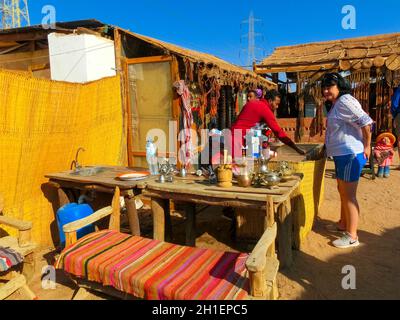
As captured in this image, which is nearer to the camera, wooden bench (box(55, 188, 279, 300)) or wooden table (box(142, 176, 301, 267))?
wooden bench (box(55, 188, 279, 300))

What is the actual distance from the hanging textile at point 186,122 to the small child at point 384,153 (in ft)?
15.3

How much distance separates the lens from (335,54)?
35.1 feet

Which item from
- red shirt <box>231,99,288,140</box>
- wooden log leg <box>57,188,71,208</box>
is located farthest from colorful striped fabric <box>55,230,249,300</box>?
red shirt <box>231,99,288,140</box>

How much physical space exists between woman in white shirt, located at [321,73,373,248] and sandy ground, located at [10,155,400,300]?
52 cm

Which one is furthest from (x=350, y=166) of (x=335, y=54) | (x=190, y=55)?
(x=335, y=54)

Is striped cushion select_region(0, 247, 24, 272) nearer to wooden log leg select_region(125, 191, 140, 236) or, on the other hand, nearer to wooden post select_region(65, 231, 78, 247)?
wooden post select_region(65, 231, 78, 247)

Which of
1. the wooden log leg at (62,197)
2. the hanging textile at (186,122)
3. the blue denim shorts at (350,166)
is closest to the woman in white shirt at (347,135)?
the blue denim shorts at (350,166)

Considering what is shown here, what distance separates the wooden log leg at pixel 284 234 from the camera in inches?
126

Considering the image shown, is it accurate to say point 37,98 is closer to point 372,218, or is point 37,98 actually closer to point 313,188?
point 313,188

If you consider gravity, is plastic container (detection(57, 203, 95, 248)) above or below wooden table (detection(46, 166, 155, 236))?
below

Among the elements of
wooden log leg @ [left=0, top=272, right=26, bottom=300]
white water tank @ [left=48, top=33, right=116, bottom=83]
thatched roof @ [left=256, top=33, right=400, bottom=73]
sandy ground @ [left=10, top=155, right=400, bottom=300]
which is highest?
thatched roof @ [left=256, top=33, right=400, bottom=73]

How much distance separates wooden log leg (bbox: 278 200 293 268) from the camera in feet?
10.5

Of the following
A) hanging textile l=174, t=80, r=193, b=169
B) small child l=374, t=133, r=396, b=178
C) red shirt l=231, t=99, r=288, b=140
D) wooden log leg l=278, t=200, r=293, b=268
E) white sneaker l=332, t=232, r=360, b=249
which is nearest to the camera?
wooden log leg l=278, t=200, r=293, b=268
